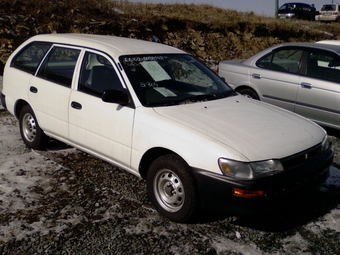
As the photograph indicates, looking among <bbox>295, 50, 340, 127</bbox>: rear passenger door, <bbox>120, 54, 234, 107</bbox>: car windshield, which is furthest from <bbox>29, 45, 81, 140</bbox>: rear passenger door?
<bbox>295, 50, 340, 127</bbox>: rear passenger door

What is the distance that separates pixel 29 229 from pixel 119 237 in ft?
2.69

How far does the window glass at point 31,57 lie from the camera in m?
5.46

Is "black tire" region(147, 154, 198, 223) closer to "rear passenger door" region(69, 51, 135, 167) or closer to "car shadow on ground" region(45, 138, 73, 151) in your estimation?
"rear passenger door" region(69, 51, 135, 167)

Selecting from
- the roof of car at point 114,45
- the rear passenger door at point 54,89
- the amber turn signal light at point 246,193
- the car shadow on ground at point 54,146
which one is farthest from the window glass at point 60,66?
the amber turn signal light at point 246,193

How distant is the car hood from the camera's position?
140 inches

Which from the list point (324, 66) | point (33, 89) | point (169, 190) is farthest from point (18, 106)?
point (324, 66)

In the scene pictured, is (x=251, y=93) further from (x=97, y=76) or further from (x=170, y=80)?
(x=97, y=76)

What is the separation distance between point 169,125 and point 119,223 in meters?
1.03

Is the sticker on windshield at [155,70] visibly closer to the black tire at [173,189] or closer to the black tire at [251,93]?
the black tire at [173,189]

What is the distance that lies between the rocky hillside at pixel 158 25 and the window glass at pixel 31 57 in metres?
6.09

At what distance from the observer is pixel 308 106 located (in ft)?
22.6

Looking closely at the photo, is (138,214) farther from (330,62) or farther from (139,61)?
→ (330,62)

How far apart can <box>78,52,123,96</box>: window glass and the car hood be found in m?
0.75

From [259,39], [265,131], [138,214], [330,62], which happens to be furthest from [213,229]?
[259,39]
